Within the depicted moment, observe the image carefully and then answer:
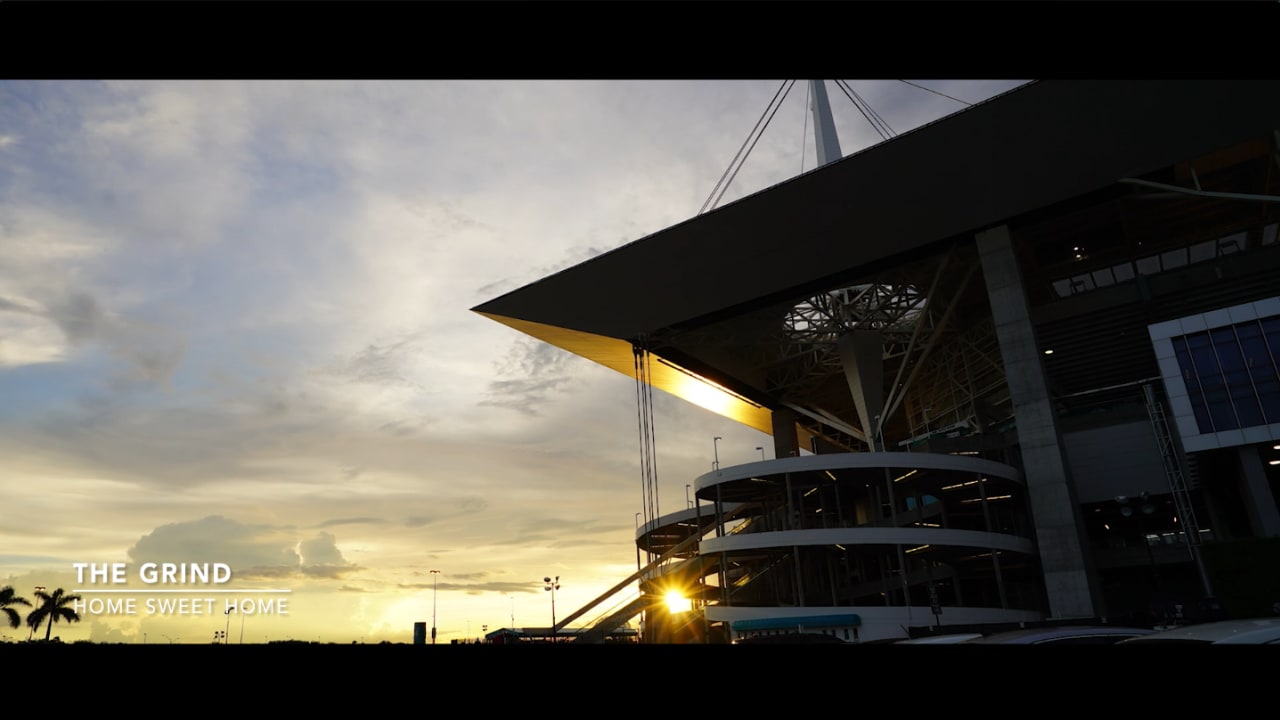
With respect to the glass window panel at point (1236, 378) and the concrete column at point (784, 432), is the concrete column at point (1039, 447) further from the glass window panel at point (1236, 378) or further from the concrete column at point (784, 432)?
the concrete column at point (784, 432)

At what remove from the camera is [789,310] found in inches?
2320

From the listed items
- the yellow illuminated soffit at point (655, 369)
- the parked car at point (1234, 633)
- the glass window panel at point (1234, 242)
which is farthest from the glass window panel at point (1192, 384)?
the parked car at point (1234, 633)

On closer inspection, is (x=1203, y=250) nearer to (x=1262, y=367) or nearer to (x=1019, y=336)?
(x=1262, y=367)

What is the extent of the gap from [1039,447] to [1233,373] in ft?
35.6

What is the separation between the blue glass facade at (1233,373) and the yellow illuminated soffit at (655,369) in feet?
112

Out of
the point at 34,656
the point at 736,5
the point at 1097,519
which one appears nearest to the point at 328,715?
the point at 34,656

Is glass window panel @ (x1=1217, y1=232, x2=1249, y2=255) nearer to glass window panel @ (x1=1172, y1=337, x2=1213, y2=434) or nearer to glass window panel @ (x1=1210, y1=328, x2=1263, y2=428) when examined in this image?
glass window panel @ (x1=1210, y1=328, x2=1263, y2=428)

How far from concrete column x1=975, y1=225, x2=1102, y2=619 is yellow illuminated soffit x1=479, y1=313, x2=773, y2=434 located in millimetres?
25249

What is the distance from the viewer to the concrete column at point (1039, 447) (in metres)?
38.6

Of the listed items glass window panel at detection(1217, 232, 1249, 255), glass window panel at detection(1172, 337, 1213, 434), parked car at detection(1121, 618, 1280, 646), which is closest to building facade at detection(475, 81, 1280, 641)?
glass window panel at detection(1172, 337, 1213, 434)

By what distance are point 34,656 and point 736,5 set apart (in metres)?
2.38

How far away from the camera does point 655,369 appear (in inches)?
2601

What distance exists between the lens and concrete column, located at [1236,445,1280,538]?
127ft

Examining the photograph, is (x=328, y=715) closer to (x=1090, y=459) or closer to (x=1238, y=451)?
(x=1238, y=451)
